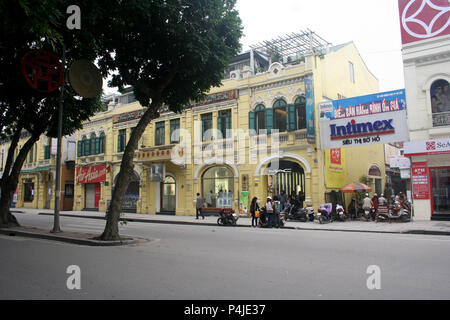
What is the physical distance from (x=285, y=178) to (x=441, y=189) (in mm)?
8611

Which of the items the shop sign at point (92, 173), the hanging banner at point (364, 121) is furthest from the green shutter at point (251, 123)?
the shop sign at point (92, 173)

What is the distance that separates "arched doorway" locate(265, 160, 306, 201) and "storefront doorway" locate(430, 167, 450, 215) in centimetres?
700

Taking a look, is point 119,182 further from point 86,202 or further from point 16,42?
point 86,202

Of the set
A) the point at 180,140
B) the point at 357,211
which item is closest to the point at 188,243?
the point at 357,211

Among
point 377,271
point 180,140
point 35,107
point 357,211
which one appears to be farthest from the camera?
point 180,140

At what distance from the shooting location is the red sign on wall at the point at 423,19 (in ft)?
58.5

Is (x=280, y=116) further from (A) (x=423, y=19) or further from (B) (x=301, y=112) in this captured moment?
(A) (x=423, y=19)

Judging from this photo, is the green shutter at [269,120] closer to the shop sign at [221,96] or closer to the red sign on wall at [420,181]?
the shop sign at [221,96]

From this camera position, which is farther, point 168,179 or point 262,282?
point 168,179

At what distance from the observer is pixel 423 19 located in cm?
1844

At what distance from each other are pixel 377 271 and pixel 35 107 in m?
16.0

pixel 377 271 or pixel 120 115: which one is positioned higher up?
pixel 120 115

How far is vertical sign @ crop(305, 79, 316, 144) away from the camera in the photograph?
67.7 ft

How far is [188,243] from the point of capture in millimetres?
11133
